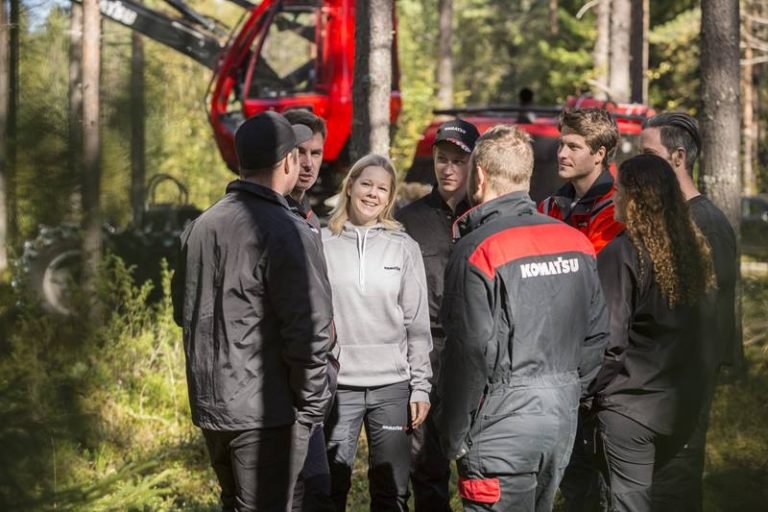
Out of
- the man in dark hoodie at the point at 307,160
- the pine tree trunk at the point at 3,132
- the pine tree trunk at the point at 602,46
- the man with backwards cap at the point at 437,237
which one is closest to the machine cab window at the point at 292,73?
the pine tree trunk at the point at 602,46

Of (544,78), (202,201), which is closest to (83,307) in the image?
(202,201)

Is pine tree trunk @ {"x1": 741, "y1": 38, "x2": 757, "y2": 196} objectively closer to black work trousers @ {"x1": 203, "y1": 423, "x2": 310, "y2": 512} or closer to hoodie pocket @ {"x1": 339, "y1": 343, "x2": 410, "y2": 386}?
hoodie pocket @ {"x1": 339, "y1": 343, "x2": 410, "y2": 386}

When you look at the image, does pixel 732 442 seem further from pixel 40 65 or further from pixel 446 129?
pixel 446 129

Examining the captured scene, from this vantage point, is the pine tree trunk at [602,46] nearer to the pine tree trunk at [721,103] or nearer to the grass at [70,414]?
the pine tree trunk at [721,103]

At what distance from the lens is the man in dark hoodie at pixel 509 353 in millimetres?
3883

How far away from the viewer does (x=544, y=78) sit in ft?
145

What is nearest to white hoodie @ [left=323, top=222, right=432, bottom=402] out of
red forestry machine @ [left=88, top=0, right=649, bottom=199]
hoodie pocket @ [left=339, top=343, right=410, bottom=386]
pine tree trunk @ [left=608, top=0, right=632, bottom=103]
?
hoodie pocket @ [left=339, top=343, right=410, bottom=386]

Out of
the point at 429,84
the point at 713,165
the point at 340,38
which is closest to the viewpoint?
the point at 713,165

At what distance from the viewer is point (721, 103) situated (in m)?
8.27

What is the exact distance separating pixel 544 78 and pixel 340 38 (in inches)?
1192

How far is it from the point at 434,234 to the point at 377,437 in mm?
1112

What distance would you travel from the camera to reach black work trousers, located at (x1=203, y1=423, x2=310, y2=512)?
4008 mm

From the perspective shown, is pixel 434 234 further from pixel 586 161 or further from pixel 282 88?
pixel 282 88

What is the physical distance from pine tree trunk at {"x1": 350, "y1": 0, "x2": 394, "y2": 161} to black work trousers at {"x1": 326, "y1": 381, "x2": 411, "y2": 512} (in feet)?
11.9
